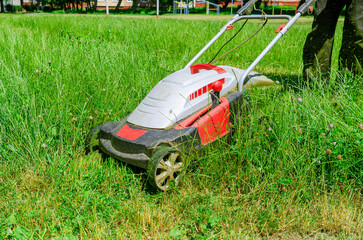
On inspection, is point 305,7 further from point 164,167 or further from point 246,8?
point 164,167

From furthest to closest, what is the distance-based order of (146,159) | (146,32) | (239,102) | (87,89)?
1. (146,32)
2. (87,89)
3. (239,102)
4. (146,159)

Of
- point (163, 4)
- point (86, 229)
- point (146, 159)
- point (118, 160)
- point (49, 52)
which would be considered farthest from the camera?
point (163, 4)

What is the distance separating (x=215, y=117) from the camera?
2.29 meters

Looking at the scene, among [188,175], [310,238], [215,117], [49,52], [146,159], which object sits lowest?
[310,238]

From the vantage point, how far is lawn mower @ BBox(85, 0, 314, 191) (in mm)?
1954

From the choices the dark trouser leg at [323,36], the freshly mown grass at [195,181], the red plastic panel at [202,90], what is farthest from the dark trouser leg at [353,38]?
the red plastic panel at [202,90]

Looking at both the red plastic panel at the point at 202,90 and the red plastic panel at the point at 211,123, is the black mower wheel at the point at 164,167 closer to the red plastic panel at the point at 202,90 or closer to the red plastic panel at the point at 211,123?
→ the red plastic panel at the point at 211,123

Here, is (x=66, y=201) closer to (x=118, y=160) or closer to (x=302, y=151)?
(x=118, y=160)

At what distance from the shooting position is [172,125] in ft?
7.06

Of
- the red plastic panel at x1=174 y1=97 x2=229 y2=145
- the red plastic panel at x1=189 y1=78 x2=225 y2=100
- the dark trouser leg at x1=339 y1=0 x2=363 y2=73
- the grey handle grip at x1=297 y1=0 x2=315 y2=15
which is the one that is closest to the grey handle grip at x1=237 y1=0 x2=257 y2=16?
the grey handle grip at x1=297 y1=0 x2=315 y2=15

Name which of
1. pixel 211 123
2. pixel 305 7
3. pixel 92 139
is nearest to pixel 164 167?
pixel 211 123

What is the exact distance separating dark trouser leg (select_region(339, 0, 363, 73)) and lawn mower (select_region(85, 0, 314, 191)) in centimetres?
61

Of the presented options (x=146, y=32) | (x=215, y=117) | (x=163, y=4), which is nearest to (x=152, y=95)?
(x=215, y=117)

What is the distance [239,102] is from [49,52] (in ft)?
6.98
